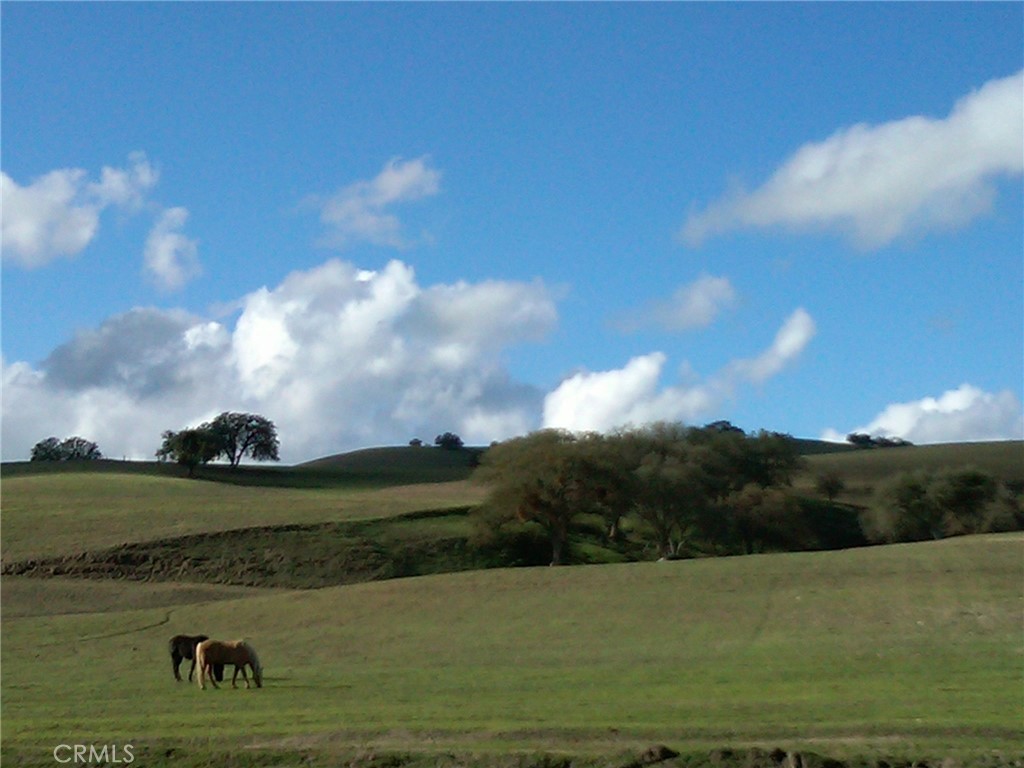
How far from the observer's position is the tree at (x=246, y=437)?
144125 millimetres

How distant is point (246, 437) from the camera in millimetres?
145250

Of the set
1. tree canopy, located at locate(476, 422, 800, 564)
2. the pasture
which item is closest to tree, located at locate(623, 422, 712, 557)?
tree canopy, located at locate(476, 422, 800, 564)

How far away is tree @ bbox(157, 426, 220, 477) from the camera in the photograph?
12588 cm

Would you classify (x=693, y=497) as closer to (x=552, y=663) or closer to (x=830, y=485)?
(x=830, y=485)

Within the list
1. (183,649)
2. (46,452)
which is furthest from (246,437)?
(183,649)

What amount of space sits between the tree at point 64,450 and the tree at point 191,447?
2320 inches

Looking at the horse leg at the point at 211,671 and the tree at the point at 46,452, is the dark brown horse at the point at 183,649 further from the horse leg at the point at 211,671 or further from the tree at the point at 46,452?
the tree at the point at 46,452

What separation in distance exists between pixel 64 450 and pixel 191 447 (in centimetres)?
6960

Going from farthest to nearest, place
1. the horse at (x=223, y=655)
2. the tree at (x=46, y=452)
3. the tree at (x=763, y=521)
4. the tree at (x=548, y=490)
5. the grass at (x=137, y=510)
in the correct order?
1. the tree at (x=46, y=452)
2. the tree at (x=763, y=521)
3. the tree at (x=548, y=490)
4. the grass at (x=137, y=510)
5. the horse at (x=223, y=655)

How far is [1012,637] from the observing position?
31.7 m

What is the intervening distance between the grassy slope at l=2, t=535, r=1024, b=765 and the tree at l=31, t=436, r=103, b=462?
14207 cm

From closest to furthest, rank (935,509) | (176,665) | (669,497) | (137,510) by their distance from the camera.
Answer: (176,665), (669,497), (137,510), (935,509)

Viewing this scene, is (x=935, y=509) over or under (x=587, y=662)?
over

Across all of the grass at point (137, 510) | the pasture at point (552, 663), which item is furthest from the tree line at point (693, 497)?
the pasture at point (552, 663)
